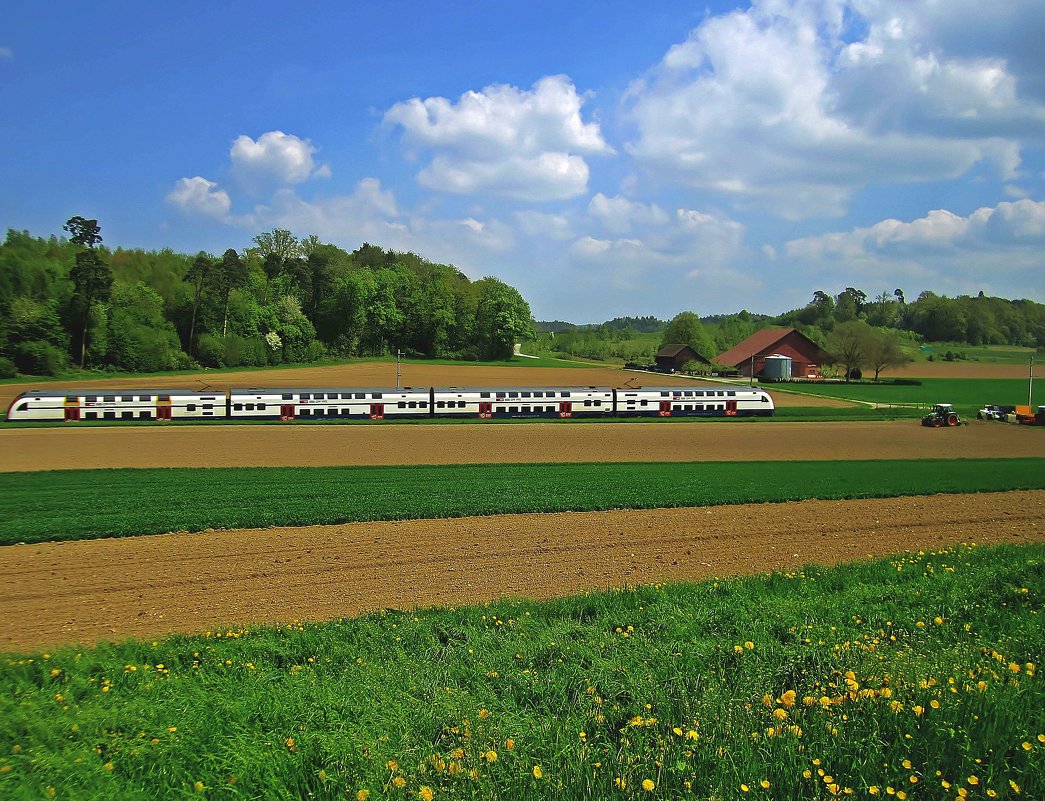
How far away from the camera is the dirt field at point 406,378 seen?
3030 inches

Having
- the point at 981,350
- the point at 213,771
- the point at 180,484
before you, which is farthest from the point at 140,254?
the point at 981,350

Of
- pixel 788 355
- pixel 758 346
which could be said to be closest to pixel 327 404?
pixel 788 355

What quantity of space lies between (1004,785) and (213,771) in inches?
244

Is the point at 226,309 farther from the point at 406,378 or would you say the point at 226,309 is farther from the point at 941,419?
the point at 941,419

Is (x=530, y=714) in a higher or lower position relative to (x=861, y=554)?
higher

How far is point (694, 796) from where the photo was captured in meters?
5.12

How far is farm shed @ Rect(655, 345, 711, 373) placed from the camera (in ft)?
389

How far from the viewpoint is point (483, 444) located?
4306 centimetres

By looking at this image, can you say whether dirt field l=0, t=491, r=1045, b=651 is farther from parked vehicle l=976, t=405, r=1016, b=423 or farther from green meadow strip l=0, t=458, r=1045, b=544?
parked vehicle l=976, t=405, r=1016, b=423

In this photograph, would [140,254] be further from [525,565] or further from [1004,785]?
[1004,785]

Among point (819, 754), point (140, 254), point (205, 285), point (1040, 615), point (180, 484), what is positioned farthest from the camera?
point (140, 254)

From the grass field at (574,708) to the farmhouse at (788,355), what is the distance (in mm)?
107665

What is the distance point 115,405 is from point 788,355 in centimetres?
9729

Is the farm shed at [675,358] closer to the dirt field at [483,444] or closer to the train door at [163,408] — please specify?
the dirt field at [483,444]
